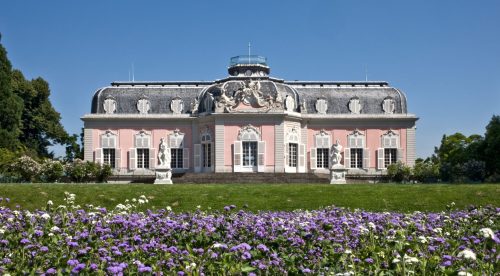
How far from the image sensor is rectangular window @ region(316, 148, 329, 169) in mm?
42438

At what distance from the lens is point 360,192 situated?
21625 mm

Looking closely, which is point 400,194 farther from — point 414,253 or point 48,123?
point 48,123

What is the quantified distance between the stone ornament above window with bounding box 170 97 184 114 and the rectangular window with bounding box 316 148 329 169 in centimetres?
969

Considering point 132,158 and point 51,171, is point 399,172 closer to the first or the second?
point 132,158

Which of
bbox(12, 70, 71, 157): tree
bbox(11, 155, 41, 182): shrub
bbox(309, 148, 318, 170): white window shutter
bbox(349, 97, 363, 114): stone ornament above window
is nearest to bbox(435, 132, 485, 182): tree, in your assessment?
bbox(349, 97, 363, 114): stone ornament above window

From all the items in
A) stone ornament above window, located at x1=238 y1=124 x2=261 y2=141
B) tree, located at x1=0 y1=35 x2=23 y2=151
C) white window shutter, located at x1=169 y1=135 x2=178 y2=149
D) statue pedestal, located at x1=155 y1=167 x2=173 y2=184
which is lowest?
statue pedestal, located at x1=155 y1=167 x2=173 y2=184

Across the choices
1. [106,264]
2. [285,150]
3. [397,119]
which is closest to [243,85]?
[285,150]

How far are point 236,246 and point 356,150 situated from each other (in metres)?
37.8

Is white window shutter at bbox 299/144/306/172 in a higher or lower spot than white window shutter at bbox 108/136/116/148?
lower

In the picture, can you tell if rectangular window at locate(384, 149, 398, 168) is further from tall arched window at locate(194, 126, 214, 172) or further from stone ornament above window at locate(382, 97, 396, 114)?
tall arched window at locate(194, 126, 214, 172)

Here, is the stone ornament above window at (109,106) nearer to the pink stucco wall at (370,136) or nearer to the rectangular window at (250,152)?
the rectangular window at (250,152)

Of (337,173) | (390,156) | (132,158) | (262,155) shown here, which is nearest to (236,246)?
(337,173)

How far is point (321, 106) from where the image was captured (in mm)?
43156

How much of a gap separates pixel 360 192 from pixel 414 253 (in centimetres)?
1480
